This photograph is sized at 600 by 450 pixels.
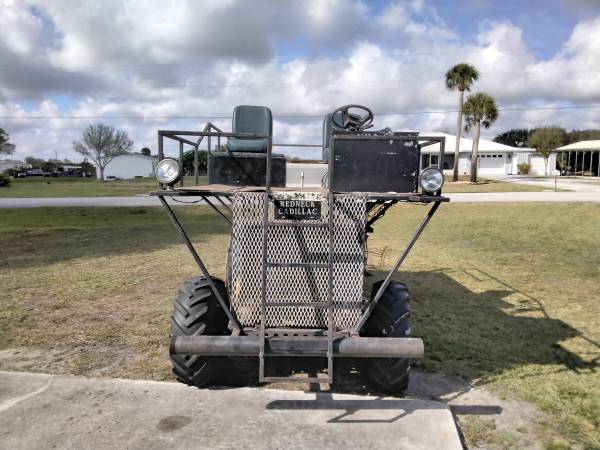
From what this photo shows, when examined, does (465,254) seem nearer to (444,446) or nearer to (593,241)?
(593,241)

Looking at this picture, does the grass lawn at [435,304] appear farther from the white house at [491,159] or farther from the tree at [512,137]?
the tree at [512,137]

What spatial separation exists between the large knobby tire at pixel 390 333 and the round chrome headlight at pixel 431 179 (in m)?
1.00

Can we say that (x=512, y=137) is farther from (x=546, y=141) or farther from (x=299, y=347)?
(x=299, y=347)

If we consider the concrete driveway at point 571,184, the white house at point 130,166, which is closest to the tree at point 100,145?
the white house at point 130,166

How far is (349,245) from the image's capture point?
4.02m

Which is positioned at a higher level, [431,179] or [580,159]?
[580,159]

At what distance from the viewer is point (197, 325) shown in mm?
3986

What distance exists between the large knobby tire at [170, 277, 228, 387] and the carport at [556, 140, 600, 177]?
56078 millimetres

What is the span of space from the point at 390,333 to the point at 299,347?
2.61 feet

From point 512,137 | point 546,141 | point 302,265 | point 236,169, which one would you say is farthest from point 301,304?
point 512,137

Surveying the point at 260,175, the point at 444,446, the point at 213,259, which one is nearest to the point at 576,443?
the point at 444,446

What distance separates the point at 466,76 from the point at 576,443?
35469 millimetres

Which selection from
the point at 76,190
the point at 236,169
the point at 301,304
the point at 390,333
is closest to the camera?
the point at 301,304

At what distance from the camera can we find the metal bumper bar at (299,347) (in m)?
3.50
